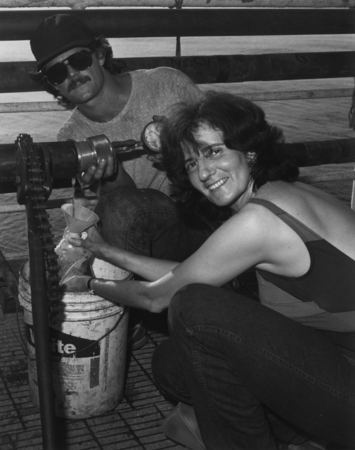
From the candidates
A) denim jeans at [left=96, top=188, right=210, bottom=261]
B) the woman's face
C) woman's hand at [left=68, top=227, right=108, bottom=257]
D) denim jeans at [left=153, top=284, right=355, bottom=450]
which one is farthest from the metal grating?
the woman's face

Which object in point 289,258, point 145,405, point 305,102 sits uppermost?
point 289,258

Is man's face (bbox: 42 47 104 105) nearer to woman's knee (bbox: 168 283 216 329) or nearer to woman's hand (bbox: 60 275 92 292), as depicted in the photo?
woman's hand (bbox: 60 275 92 292)

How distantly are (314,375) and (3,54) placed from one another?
10362 millimetres

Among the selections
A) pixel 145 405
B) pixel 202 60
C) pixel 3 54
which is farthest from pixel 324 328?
pixel 3 54

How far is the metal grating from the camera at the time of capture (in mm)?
2930

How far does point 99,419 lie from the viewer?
311 centimetres

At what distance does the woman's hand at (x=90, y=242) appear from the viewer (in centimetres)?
295

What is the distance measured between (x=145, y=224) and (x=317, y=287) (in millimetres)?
1094

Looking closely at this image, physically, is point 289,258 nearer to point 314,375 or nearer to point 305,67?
point 314,375

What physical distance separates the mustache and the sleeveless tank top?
1.30m

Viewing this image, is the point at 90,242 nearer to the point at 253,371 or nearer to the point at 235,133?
the point at 235,133

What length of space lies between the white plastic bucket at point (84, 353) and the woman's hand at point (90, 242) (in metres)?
0.18

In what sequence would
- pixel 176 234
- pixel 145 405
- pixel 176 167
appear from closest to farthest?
pixel 176 167 → pixel 145 405 → pixel 176 234

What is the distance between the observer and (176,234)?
3.47 meters
